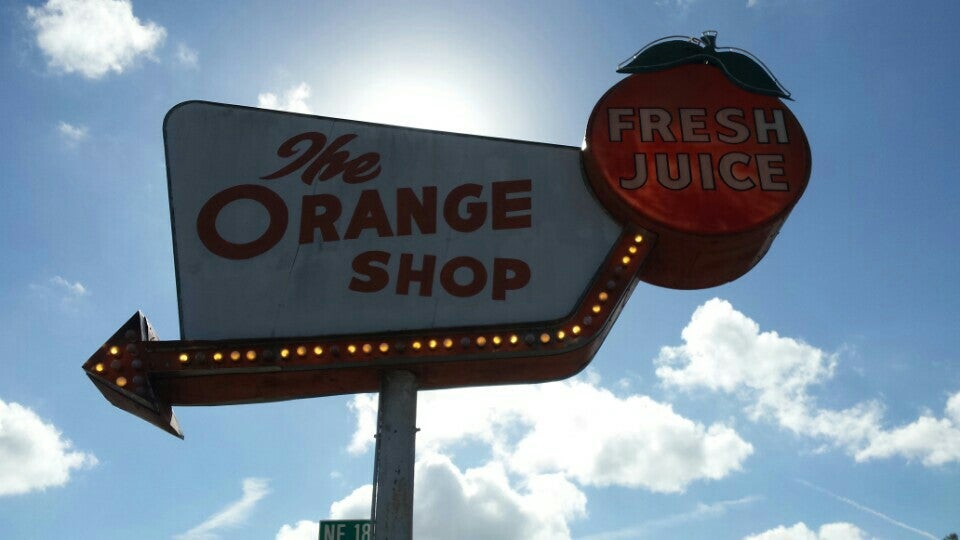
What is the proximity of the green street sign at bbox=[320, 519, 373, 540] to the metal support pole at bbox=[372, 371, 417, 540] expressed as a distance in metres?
0.29

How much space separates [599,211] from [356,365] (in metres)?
3.68

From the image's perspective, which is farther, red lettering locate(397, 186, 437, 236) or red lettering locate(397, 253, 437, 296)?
red lettering locate(397, 186, 437, 236)

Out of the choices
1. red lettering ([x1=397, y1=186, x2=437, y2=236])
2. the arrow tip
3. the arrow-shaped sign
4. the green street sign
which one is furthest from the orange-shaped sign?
the arrow tip

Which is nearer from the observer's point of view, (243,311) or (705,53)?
(243,311)

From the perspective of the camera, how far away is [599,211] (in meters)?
12.0

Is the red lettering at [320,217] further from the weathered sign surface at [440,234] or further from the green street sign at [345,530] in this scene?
the green street sign at [345,530]

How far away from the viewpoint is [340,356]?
11.2 meters

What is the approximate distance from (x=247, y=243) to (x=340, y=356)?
6.99 feet

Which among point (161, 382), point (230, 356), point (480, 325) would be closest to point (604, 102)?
point (480, 325)

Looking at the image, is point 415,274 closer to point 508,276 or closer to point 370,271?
point 370,271

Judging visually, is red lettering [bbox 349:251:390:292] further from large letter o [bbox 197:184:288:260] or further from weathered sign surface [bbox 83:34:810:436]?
large letter o [bbox 197:184:288:260]

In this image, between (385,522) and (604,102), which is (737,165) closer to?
(604,102)

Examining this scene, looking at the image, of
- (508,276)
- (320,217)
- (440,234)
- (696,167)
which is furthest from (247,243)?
(696,167)

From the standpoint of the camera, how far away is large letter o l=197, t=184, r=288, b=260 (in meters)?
12.1
